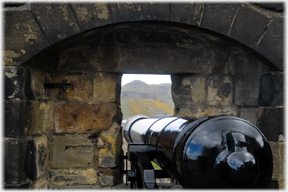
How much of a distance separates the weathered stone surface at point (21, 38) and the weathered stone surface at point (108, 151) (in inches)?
51.1

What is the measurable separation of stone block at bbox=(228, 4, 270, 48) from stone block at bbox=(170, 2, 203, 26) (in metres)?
0.38

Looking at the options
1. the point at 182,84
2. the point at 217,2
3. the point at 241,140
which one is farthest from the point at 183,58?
the point at 241,140

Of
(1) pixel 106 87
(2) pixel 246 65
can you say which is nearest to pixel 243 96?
(2) pixel 246 65

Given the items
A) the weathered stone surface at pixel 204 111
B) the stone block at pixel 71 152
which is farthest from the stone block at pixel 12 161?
the weathered stone surface at pixel 204 111

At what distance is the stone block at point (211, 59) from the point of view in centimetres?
350

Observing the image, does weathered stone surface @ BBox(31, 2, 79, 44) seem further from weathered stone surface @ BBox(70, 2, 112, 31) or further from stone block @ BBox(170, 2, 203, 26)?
stone block @ BBox(170, 2, 203, 26)

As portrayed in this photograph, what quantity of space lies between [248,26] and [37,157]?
261 centimetres

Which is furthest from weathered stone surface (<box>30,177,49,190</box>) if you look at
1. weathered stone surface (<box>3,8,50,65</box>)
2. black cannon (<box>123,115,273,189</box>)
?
black cannon (<box>123,115,273,189</box>)

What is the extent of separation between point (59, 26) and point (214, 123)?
175cm

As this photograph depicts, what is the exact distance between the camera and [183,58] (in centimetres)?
344

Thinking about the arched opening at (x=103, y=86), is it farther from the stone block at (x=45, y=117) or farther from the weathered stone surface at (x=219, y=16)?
the weathered stone surface at (x=219, y=16)

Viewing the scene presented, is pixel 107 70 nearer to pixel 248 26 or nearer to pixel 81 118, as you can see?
pixel 81 118

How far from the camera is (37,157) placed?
297cm

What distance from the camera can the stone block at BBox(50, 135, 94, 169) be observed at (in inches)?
128
